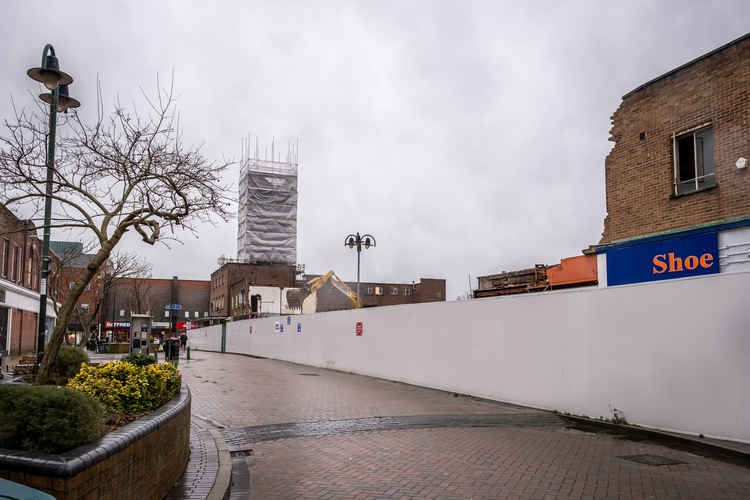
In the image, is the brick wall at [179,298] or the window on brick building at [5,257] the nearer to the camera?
the window on brick building at [5,257]

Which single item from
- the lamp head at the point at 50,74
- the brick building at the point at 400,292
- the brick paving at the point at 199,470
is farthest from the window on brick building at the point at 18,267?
the brick building at the point at 400,292

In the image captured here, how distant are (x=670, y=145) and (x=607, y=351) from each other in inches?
243

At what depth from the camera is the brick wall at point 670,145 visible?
1366 centimetres

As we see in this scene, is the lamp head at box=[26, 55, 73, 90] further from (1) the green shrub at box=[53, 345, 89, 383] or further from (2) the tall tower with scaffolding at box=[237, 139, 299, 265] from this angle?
(2) the tall tower with scaffolding at box=[237, 139, 299, 265]

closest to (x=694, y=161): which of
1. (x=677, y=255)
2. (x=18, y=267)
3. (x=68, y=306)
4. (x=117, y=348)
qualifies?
(x=677, y=255)

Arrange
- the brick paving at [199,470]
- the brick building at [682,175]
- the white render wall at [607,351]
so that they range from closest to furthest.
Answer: the brick paving at [199,470] < the white render wall at [607,351] < the brick building at [682,175]

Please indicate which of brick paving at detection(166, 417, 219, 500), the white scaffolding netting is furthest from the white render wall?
the white scaffolding netting

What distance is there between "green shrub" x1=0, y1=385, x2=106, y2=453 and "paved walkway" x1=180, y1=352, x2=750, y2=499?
2644 mm

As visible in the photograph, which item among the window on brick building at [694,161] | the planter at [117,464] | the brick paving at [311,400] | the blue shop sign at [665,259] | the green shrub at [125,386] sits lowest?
the brick paving at [311,400]

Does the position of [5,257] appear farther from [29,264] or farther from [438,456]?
[438,456]

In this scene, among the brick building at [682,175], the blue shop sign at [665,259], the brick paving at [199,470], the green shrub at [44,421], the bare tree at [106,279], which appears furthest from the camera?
the bare tree at [106,279]

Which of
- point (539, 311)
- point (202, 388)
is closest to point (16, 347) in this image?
point (202, 388)

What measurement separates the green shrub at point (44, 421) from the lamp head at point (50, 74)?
7.58 m

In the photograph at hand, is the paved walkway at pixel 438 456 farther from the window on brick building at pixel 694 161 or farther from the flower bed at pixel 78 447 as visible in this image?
the window on brick building at pixel 694 161
